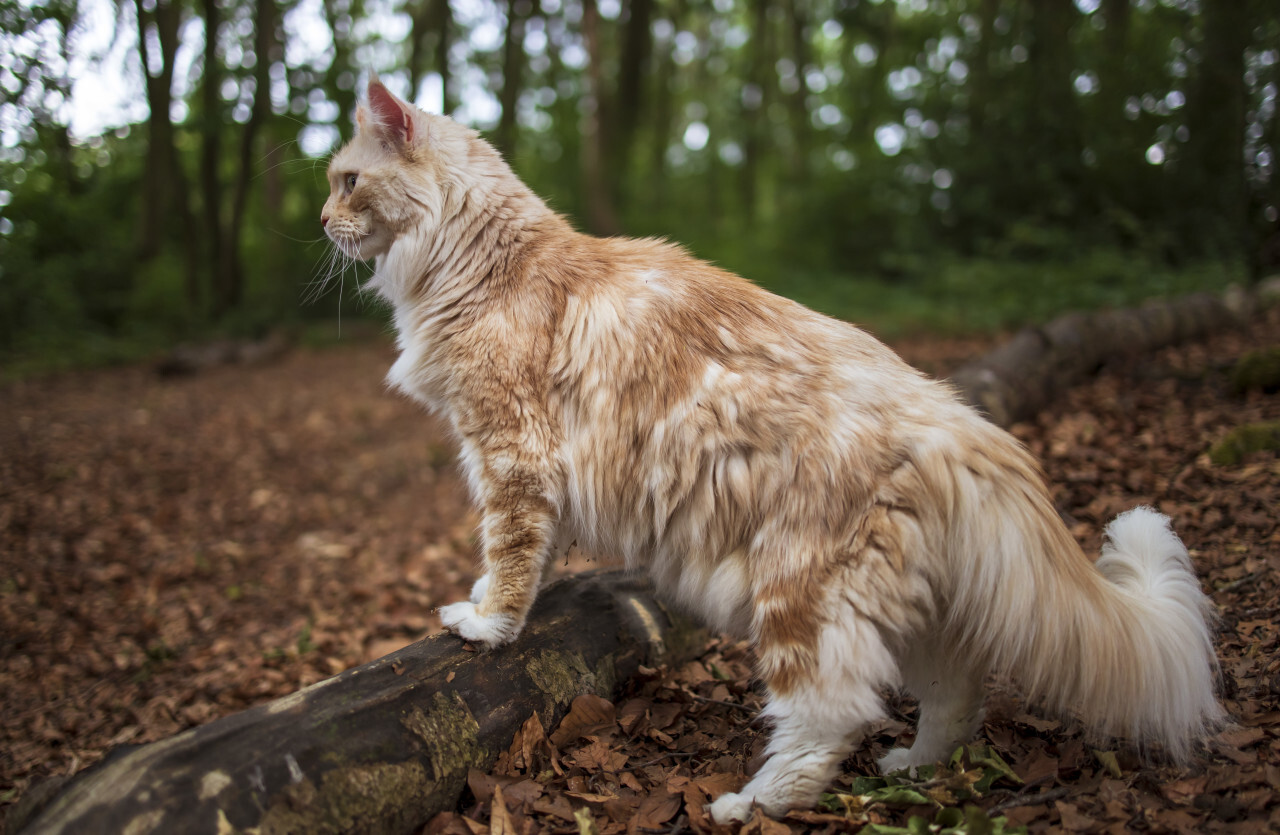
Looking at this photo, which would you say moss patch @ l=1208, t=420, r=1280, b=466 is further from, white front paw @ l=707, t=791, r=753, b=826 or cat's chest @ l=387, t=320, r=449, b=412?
cat's chest @ l=387, t=320, r=449, b=412

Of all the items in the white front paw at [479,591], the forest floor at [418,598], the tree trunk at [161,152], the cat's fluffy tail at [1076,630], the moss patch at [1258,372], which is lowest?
the forest floor at [418,598]

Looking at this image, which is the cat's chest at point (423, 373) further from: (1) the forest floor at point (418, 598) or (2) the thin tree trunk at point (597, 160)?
(2) the thin tree trunk at point (597, 160)

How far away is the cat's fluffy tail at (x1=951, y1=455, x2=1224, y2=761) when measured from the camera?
2.52 meters

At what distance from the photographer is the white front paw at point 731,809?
2.61 meters

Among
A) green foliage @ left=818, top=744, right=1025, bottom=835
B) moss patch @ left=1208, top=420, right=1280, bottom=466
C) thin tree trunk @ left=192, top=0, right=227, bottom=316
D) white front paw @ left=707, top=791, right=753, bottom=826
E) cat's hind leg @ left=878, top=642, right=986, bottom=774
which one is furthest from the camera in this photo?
thin tree trunk @ left=192, top=0, right=227, bottom=316

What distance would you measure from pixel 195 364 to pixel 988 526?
14024mm

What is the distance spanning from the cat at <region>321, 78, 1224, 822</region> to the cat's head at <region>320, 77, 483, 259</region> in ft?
0.04

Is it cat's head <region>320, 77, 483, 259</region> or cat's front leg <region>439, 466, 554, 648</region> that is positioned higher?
cat's head <region>320, 77, 483, 259</region>

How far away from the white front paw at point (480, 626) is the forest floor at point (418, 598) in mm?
443

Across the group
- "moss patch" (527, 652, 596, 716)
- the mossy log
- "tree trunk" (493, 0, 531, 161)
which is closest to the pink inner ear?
"moss patch" (527, 652, 596, 716)

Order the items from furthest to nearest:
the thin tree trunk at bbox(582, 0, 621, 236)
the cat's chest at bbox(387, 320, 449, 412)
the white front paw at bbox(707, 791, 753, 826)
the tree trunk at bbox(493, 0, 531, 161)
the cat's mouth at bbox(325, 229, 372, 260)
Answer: the tree trunk at bbox(493, 0, 531, 161) → the thin tree trunk at bbox(582, 0, 621, 236) → the cat's mouth at bbox(325, 229, 372, 260) → the cat's chest at bbox(387, 320, 449, 412) → the white front paw at bbox(707, 791, 753, 826)

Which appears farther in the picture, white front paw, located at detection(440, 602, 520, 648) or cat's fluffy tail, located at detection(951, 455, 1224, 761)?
white front paw, located at detection(440, 602, 520, 648)

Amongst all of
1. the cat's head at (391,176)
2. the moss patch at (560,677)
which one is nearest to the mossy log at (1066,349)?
the moss patch at (560,677)

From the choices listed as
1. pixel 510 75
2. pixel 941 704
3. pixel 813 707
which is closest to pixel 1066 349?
Result: pixel 941 704
